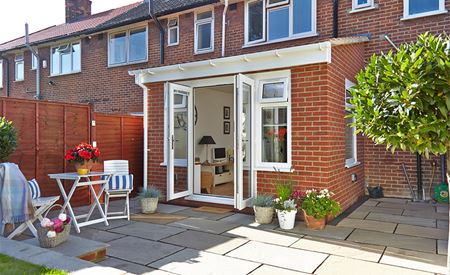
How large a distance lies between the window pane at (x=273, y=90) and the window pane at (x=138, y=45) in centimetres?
595

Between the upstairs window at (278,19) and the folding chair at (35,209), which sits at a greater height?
the upstairs window at (278,19)

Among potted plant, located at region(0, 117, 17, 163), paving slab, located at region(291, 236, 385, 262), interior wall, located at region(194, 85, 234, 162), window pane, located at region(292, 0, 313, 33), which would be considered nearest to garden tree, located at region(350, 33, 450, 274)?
paving slab, located at region(291, 236, 385, 262)

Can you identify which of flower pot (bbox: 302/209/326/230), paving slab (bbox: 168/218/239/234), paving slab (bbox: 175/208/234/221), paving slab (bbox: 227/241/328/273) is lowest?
paving slab (bbox: 227/241/328/273)

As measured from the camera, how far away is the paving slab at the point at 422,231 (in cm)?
452

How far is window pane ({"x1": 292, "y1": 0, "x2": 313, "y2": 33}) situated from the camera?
821 cm

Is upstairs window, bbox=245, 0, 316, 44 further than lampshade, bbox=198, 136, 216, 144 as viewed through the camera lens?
No

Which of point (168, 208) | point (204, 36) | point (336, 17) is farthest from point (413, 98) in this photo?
point (204, 36)

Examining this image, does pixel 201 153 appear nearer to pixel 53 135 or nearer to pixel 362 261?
pixel 53 135

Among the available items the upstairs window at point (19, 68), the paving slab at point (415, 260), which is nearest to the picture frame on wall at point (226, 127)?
the paving slab at point (415, 260)

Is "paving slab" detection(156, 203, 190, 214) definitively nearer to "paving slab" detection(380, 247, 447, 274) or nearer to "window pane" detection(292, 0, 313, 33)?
"paving slab" detection(380, 247, 447, 274)

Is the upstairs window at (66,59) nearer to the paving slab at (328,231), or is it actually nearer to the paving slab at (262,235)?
the paving slab at (262,235)

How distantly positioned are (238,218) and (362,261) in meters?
2.31

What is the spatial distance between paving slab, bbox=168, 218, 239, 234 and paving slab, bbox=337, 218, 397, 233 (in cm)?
169

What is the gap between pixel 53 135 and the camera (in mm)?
6207
